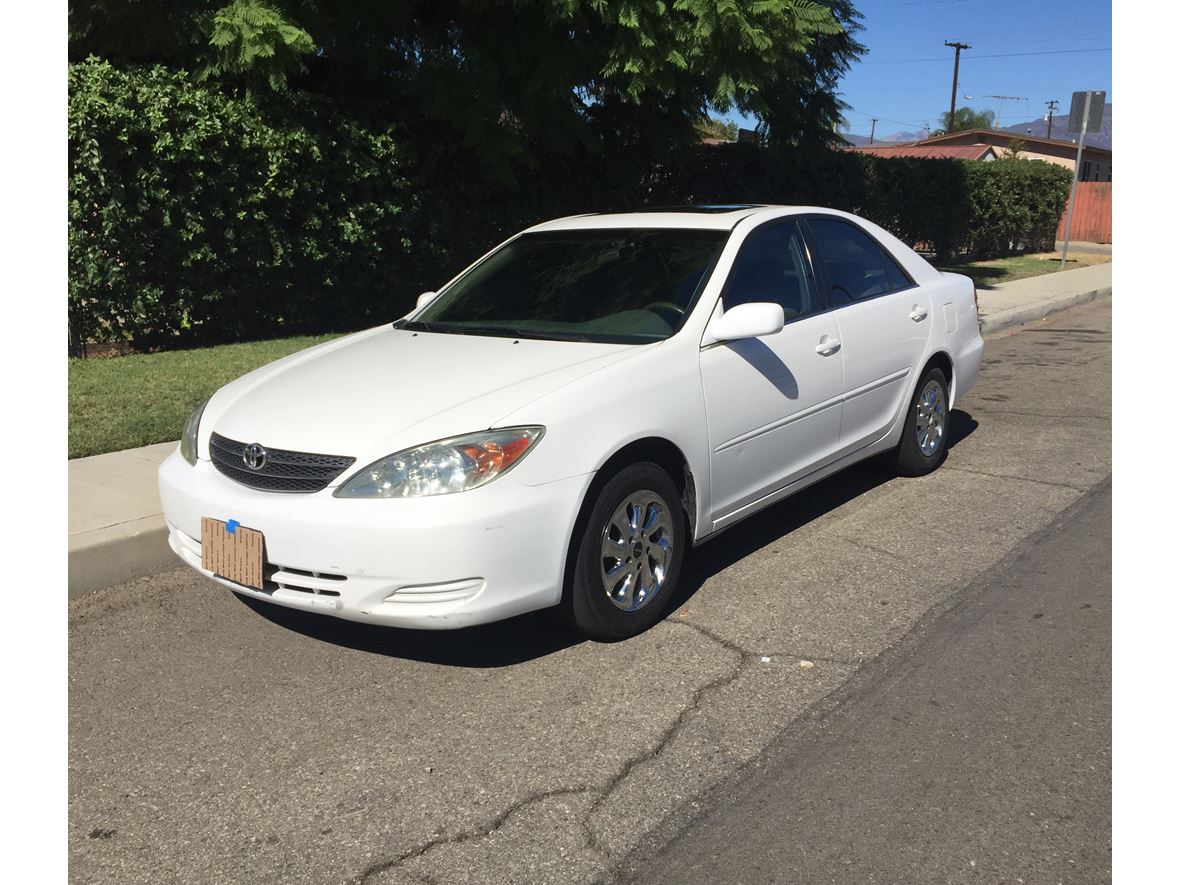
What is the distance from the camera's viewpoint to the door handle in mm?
5159

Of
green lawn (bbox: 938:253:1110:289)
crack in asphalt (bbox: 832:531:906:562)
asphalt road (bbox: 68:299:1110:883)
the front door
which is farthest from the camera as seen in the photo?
green lawn (bbox: 938:253:1110:289)

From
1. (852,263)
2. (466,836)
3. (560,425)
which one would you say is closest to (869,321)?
(852,263)

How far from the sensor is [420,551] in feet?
11.9

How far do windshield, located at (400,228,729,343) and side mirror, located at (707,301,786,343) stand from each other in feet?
0.56

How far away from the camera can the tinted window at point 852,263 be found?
556 cm

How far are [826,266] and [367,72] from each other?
5.92 metres

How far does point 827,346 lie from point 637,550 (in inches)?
63.0

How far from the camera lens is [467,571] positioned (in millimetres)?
3668

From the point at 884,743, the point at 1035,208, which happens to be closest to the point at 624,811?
the point at 884,743

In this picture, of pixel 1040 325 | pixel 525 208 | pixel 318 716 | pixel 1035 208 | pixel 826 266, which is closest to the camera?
pixel 318 716

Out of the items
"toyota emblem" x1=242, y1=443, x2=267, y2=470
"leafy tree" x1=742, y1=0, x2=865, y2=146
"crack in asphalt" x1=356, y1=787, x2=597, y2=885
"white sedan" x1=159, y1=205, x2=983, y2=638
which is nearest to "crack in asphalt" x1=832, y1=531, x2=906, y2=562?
"white sedan" x1=159, y1=205, x2=983, y2=638

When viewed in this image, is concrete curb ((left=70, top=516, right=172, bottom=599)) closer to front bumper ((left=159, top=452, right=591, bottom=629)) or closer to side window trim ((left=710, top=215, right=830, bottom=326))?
front bumper ((left=159, top=452, right=591, bottom=629))

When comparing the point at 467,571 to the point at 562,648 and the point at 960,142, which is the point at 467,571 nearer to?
the point at 562,648

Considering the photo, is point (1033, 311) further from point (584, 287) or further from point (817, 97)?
point (584, 287)
